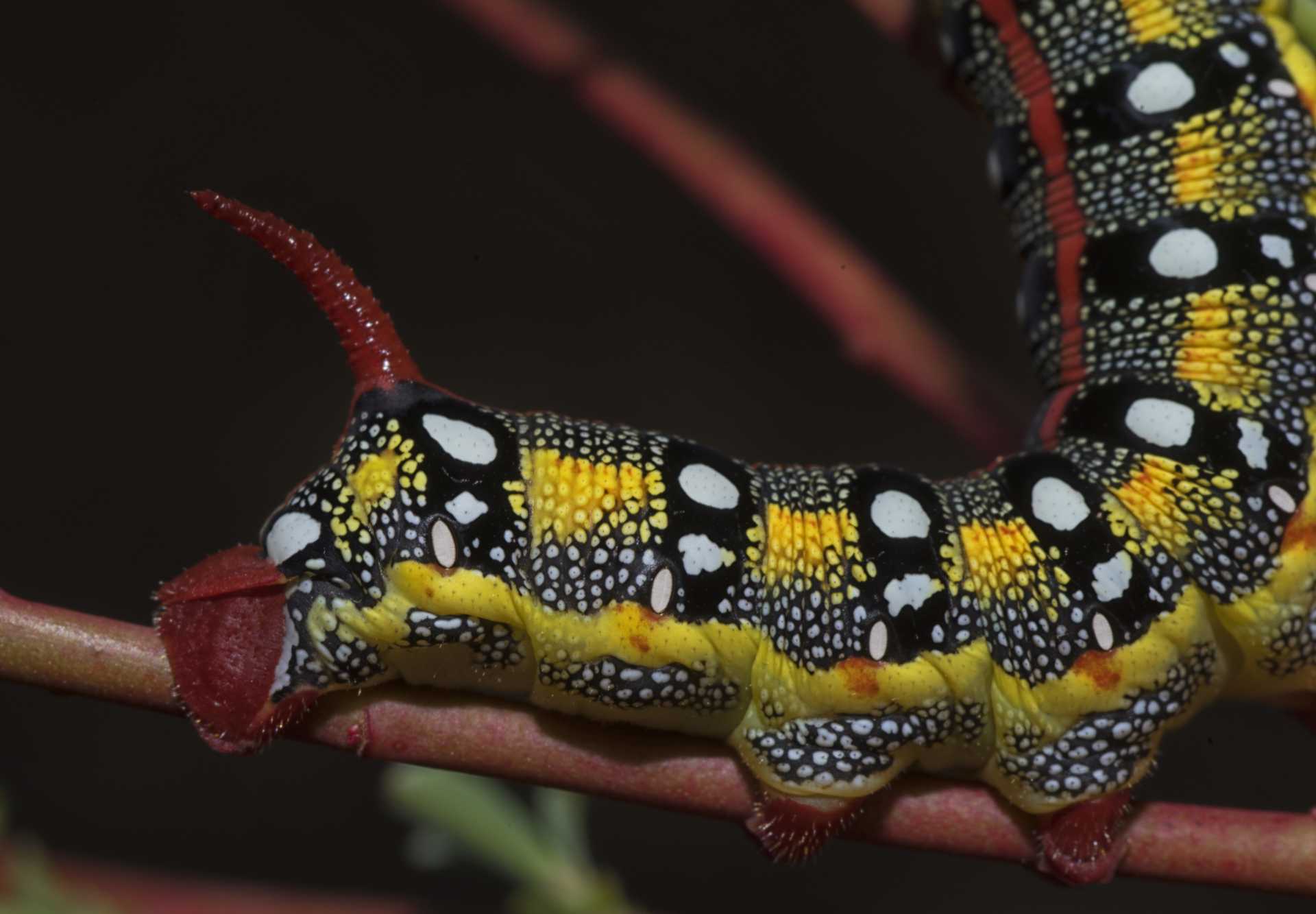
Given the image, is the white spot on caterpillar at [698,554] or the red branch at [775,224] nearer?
the white spot on caterpillar at [698,554]

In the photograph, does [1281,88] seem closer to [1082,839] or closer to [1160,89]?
[1160,89]

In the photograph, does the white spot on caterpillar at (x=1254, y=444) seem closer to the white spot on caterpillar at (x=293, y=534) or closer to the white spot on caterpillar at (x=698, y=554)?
the white spot on caterpillar at (x=698, y=554)

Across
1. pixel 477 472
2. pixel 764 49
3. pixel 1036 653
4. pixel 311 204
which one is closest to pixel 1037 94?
A: pixel 1036 653

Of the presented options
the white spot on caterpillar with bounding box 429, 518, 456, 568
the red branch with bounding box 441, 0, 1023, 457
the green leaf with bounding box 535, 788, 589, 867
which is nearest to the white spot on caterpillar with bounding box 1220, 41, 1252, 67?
the red branch with bounding box 441, 0, 1023, 457

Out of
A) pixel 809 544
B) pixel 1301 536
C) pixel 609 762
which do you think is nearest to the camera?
pixel 609 762

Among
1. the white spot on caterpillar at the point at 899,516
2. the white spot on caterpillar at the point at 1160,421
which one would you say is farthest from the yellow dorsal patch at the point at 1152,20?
the white spot on caterpillar at the point at 899,516

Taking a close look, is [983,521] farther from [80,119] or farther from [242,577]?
[80,119]

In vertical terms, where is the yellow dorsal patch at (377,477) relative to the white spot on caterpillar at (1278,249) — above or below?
below

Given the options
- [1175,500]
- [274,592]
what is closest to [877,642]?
[1175,500]
